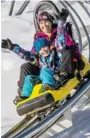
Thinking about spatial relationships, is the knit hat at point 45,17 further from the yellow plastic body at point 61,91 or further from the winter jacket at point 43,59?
the yellow plastic body at point 61,91

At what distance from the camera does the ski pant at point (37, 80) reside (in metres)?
4.01

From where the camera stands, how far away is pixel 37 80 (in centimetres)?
416

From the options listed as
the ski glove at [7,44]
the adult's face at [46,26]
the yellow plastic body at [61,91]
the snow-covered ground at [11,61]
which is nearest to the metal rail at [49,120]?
the yellow plastic body at [61,91]

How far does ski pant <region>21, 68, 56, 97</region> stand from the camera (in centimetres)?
401

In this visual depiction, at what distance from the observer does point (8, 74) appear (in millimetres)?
5160

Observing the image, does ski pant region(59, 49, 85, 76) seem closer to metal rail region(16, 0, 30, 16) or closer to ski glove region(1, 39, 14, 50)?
ski glove region(1, 39, 14, 50)

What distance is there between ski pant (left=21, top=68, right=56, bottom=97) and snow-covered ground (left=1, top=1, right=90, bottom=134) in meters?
0.41

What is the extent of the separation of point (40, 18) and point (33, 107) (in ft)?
2.55

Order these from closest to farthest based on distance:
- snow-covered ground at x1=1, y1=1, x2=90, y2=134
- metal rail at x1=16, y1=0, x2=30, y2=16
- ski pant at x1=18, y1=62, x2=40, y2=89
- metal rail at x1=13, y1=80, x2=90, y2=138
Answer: metal rail at x1=13, y1=80, x2=90, y2=138 → ski pant at x1=18, y1=62, x2=40, y2=89 → snow-covered ground at x1=1, y1=1, x2=90, y2=134 → metal rail at x1=16, y1=0, x2=30, y2=16

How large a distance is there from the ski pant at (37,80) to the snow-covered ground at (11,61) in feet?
1.35

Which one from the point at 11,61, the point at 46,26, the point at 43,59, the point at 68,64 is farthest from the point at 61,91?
the point at 11,61

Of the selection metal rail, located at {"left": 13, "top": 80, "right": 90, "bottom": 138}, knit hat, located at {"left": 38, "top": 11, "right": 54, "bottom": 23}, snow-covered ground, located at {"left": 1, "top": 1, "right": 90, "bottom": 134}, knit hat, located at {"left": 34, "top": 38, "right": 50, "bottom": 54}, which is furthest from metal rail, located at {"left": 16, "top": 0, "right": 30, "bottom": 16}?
metal rail, located at {"left": 13, "top": 80, "right": 90, "bottom": 138}

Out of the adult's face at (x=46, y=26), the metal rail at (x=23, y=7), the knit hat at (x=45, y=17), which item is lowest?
the adult's face at (x=46, y=26)

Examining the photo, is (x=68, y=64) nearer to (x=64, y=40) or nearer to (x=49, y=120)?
(x=64, y=40)
